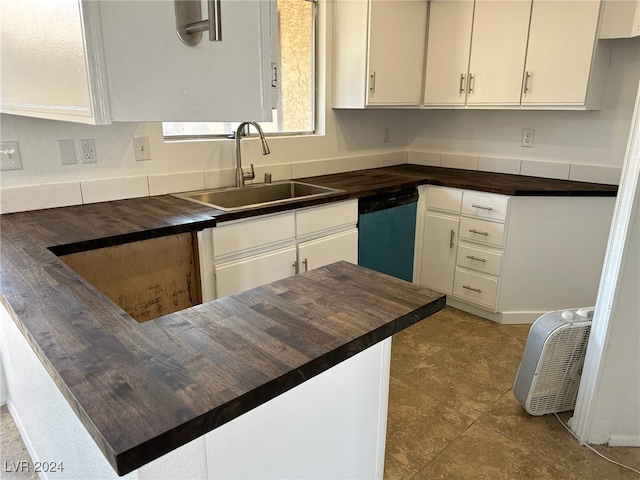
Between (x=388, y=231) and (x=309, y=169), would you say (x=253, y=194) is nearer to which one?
(x=309, y=169)

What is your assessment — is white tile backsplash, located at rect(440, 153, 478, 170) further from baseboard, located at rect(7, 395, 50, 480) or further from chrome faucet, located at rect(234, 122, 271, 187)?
baseboard, located at rect(7, 395, 50, 480)

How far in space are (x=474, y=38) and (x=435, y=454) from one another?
2.52 metres

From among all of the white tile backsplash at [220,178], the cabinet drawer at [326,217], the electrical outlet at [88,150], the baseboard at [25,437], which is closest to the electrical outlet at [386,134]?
the cabinet drawer at [326,217]

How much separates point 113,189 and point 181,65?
1570 mm

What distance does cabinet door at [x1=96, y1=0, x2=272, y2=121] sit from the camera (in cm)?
79

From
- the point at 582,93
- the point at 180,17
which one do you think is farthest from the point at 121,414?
the point at 582,93

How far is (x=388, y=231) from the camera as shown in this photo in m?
2.86

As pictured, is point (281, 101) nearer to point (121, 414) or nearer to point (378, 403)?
point (378, 403)

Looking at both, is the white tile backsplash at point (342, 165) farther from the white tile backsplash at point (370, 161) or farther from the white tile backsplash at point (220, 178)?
the white tile backsplash at point (220, 178)

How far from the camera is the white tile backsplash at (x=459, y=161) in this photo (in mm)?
3434

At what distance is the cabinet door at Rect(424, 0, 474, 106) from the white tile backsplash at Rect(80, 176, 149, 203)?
207 cm

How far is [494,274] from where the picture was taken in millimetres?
2857

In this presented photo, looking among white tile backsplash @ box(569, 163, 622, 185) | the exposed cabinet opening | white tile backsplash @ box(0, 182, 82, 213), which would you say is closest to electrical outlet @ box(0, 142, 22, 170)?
white tile backsplash @ box(0, 182, 82, 213)

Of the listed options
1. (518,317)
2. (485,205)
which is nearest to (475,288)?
(518,317)
